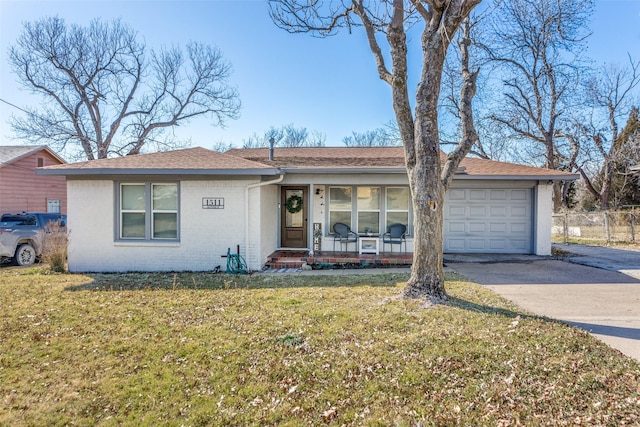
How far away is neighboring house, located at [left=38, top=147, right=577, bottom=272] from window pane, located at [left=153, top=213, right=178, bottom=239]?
0.08 ft

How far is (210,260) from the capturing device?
8164mm

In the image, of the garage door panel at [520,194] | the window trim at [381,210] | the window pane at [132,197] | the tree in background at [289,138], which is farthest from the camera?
the tree in background at [289,138]

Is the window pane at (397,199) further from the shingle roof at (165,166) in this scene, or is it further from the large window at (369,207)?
the shingle roof at (165,166)

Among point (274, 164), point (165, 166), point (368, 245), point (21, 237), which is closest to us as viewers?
point (165, 166)

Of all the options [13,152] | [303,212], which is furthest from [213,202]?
[13,152]

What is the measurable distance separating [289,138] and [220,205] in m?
29.4

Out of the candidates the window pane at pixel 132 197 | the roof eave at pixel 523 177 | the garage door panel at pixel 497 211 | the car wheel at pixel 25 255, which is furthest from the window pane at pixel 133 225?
the garage door panel at pixel 497 211

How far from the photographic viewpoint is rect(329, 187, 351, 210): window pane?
10016 millimetres

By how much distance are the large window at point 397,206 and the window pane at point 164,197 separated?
19.5 ft

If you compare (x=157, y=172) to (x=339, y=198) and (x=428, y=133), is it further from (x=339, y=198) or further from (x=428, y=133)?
(x=428, y=133)

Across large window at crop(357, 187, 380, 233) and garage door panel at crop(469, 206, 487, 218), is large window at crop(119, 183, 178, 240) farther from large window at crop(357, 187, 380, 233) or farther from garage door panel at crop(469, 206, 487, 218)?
garage door panel at crop(469, 206, 487, 218)

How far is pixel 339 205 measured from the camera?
10039mm

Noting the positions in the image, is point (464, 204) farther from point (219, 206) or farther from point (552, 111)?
point (552, 111)

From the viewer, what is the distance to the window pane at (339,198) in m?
10.0
